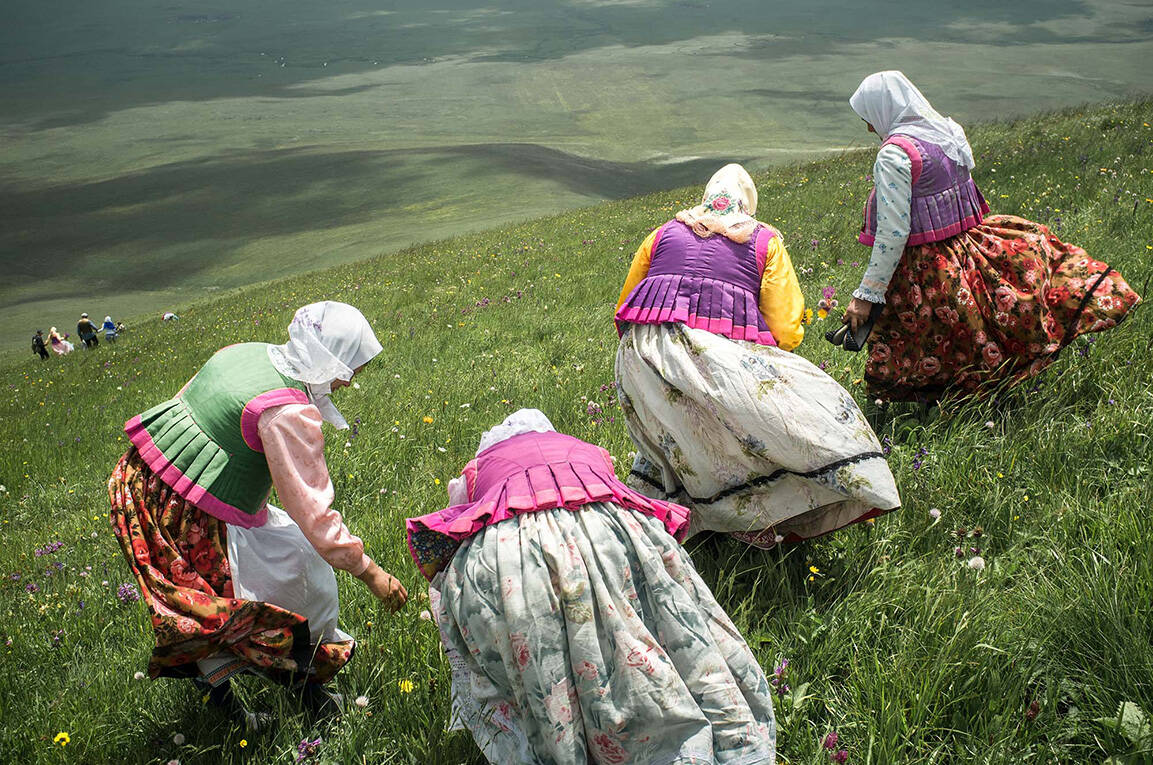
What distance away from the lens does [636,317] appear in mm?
3717

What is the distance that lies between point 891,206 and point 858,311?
640 millimetres

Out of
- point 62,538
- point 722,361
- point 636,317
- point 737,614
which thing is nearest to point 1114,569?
point 737,614

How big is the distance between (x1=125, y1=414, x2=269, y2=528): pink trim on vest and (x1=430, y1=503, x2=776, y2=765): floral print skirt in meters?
1.08

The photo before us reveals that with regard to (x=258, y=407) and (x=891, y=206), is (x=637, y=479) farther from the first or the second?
(x=891, y=206)

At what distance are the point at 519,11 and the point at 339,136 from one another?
82165 mm

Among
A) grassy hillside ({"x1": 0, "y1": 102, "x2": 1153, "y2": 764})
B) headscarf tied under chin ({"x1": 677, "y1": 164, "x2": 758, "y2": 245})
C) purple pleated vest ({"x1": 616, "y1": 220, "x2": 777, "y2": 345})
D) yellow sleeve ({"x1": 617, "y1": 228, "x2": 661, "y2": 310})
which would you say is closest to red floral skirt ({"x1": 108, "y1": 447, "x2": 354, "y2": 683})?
grassy hillside ({"x1": 0, "y1": 102, "x2": 1153, "y2": 764})

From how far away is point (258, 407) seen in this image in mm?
2752

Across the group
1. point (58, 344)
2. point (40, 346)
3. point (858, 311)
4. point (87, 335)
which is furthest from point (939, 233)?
point (40, 346)

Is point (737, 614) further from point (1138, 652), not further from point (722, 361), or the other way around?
point (1138, 652)

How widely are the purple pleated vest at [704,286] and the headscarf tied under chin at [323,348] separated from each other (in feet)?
4.62

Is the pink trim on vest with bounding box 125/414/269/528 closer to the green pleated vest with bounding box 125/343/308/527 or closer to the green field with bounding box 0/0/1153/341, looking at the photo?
the green pleated vest with bounding box 125/343/308/527

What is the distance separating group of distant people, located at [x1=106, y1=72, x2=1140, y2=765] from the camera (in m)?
2.23

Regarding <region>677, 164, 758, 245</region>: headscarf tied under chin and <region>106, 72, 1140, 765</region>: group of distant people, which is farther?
<region>677, 164, 758, 245</region>: headscarf tied under chin

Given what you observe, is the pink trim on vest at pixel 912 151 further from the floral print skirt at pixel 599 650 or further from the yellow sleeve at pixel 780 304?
the floral print skirt at pixel 599 650
